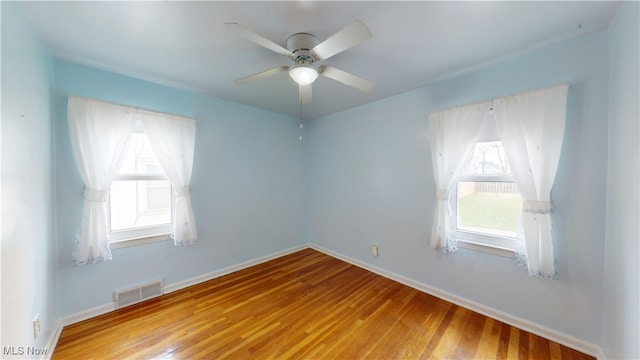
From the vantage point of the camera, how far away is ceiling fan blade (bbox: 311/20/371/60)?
3.77 feet

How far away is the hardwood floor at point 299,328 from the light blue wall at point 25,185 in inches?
19.7

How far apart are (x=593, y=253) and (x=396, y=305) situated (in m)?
1.59

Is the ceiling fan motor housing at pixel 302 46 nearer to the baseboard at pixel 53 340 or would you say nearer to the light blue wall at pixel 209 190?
the light blue wall at pixel 209 190

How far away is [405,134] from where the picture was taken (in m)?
2.67

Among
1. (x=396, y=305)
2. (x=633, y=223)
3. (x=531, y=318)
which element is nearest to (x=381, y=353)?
(x=396, y=305)

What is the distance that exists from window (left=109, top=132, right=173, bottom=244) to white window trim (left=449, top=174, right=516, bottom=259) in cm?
323

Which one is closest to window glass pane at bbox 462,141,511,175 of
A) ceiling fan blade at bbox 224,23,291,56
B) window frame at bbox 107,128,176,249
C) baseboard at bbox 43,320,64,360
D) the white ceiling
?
the white ceiling

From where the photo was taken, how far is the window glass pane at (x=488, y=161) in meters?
2.03

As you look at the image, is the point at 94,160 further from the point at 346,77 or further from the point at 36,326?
the point at 346,77

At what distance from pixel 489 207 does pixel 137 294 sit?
12.2ft

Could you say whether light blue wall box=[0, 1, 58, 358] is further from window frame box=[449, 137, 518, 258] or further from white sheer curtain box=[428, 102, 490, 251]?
window frame box=[449, 137, 518, 258]

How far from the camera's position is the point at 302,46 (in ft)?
5.23

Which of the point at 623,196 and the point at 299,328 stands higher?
the point at 623,196

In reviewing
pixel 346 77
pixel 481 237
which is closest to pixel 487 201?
pixel 481 237
